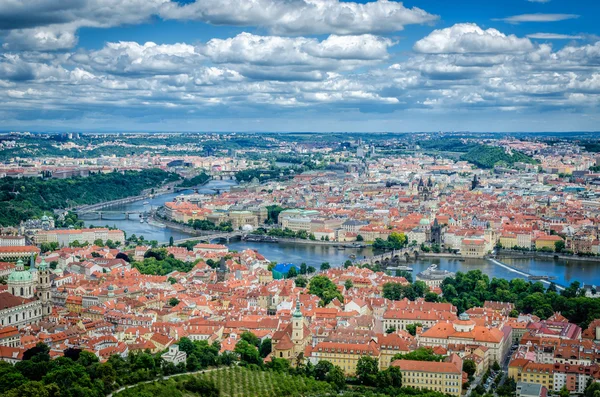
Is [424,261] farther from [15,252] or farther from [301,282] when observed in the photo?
[15,252]

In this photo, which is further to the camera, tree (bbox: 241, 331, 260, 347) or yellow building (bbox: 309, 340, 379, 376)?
tree (bbox: 241, 331, 260, 347)

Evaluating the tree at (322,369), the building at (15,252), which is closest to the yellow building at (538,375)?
the tree at (322,369)

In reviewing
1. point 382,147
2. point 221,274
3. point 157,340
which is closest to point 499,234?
point 221,274

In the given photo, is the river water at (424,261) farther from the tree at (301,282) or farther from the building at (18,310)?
the building at (18,310)

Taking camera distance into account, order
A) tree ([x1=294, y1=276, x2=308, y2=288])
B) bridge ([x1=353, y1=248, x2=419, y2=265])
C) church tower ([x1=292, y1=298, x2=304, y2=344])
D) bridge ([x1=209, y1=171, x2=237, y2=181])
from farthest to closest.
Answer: bridge ([x1=209, y1=171, x2=237, y2=181])
bridge ([x1=353, y1=248, x2=419, y2=265])
tree ([x1=294, y1=276, x2=308, y2=288])
church tower ([x1=292, y1=298, x2=304, y2=344])

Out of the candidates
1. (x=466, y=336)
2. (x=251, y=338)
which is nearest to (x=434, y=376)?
(x=466, y=336)

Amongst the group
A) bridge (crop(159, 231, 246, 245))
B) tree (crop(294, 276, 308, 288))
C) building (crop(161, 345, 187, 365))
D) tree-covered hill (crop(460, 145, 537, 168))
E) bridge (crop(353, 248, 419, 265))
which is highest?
tree-covered hill (crop(460, 145, 537, 168))

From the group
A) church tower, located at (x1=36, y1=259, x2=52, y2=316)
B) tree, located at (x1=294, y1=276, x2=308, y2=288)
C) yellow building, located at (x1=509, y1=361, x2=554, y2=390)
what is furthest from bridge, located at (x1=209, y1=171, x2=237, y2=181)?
yellow building, located at (x1=509, y1=361, x2=554, y2=390)

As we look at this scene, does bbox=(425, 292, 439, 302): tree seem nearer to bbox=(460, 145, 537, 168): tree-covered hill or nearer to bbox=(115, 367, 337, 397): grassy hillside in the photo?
bbox=(115, 367, 337, 397): grassy hillside
